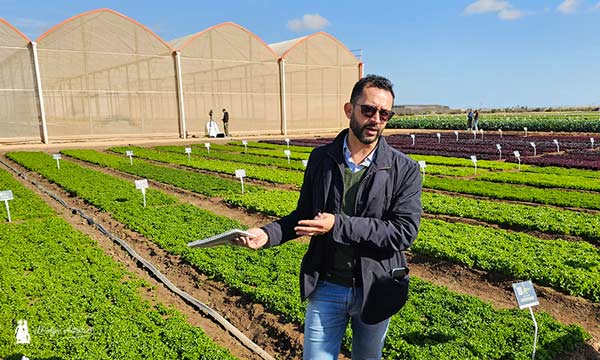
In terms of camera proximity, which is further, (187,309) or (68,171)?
(68,171)

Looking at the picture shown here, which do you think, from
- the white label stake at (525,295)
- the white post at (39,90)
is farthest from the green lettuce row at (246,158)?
the white label stake at (525,295)

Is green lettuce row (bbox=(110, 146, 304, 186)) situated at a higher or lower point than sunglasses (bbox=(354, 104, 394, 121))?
lower

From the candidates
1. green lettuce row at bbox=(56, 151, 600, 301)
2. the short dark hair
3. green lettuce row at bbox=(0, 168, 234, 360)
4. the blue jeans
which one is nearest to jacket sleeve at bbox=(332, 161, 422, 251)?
the blue jeans

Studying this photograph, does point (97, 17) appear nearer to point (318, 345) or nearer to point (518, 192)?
point (518, 192)

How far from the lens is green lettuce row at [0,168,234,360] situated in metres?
4.68

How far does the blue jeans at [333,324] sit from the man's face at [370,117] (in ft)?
3.32

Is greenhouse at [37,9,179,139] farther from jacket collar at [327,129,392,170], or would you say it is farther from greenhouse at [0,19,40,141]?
jacket collar at [327,129,392,170]

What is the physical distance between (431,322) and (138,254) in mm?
5507

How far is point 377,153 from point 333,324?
3.86 ft

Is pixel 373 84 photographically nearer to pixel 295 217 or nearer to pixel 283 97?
pixel 295 217

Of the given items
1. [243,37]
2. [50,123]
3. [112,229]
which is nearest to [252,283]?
[112,229]

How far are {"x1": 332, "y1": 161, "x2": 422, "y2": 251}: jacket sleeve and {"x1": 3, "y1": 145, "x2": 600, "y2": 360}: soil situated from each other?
262 centimetres

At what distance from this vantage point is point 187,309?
6.09 meters

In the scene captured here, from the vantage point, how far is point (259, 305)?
5965 millimetres
